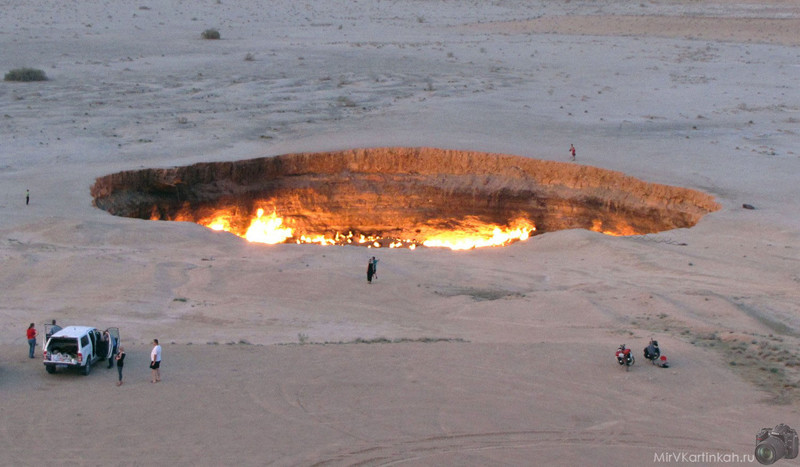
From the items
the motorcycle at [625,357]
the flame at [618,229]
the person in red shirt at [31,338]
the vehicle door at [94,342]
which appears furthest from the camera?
the flame at [618,229]

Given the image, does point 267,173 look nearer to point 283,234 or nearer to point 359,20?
point 283,234

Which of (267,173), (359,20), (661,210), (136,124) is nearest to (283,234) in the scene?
(267,173)

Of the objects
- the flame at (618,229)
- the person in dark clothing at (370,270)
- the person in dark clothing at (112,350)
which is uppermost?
the flame at (618,229)

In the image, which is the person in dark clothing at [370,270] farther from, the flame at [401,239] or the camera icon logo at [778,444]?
the camera icon logo at [778,444]

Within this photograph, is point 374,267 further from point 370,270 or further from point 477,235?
point 477,235

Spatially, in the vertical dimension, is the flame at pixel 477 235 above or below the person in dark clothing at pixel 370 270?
above

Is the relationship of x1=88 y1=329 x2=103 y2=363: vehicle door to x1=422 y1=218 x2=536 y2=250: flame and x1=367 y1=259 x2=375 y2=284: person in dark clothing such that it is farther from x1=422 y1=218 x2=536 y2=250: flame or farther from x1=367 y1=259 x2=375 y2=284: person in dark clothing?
x1=422 y1=218 x2=536 y2=250: flame

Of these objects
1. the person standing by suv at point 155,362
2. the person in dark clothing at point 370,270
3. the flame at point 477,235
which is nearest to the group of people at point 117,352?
the person standing by suv at point 155,362

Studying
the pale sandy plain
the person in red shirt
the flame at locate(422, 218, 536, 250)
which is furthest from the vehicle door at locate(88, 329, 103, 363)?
the flame at locate(422, 218, 536, 250)
